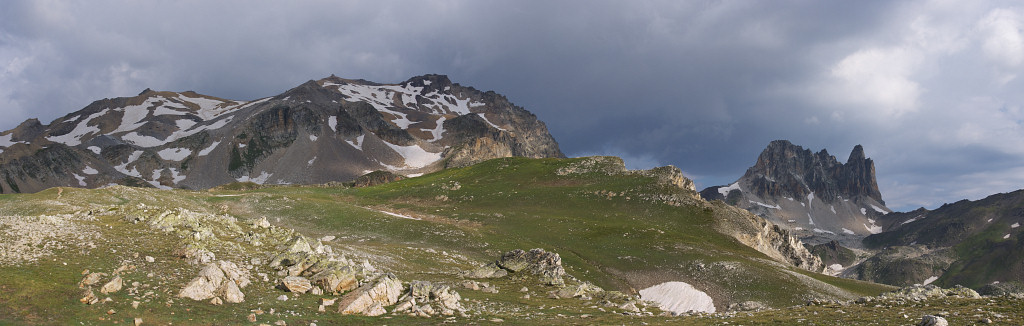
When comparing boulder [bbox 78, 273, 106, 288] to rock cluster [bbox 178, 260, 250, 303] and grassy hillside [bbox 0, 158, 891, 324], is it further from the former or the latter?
rock cluster [bbox 178, 260, 250, 303]

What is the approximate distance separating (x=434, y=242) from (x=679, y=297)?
30318 mm

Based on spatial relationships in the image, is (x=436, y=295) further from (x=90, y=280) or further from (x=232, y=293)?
(x=90, y=280)

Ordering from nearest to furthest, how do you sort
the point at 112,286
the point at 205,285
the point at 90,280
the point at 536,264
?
the point at 112,286 < the point at 90,280 < the point at 205,285 < the point at 536,264

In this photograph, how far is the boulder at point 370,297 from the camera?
22.5m

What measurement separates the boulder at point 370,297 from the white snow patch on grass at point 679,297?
34088 millimetres

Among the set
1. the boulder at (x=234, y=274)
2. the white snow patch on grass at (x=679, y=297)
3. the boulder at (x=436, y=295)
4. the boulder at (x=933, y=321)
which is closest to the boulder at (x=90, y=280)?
the boulder at (x=234, y=274)

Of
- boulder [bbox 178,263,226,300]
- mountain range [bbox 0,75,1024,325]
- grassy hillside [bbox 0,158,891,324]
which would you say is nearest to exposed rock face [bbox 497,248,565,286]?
mountain range [bbox 0,75,1024,325]

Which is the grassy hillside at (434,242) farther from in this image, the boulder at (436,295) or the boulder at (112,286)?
the boulder at (436,295)

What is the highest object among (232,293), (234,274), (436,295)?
(234,274)

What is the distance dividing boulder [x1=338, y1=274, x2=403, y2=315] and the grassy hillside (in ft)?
3.14

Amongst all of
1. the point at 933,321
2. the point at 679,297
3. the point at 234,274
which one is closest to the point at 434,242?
the point at 679,297

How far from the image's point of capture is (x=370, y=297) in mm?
23406

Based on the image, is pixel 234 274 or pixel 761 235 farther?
pixel 761 235

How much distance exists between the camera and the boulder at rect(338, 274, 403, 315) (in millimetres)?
22469
